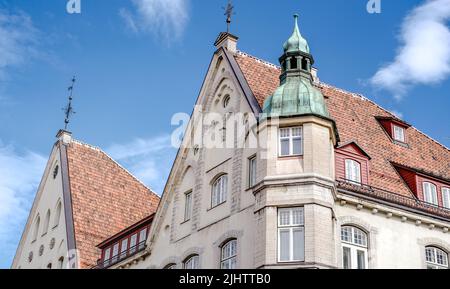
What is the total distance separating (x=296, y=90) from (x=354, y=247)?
251 inches

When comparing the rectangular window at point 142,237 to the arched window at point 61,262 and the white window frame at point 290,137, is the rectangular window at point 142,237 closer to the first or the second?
the arched window at point 61,262

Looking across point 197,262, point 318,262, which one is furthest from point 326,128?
point 197,262

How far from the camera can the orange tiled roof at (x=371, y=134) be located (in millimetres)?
33062

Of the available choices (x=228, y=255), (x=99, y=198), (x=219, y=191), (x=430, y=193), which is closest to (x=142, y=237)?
(x=219, y=191)

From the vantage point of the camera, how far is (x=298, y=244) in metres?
27.4

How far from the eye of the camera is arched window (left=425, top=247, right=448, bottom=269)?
30.8 meters

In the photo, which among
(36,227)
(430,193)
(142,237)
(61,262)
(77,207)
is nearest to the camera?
(430,193)

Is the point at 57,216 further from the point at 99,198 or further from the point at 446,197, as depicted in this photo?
the point at 446,197

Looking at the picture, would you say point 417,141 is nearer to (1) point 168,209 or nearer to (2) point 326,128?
(2) point 326,128

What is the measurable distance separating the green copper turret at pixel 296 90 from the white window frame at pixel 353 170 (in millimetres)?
2390

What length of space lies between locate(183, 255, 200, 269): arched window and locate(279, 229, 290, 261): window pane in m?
5.78

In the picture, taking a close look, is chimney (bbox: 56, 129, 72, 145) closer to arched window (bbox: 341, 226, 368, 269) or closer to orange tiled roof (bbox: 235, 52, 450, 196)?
orange tiled roof (bbox: 235, 52, 450, 196)

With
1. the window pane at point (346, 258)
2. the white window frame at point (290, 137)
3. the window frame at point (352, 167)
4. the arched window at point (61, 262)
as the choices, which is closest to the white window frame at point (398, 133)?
the window frame at point (352, 167)

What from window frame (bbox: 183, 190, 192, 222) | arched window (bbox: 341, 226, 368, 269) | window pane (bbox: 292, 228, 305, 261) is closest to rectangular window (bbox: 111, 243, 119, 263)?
window frame (bbox: 183, 190, 192, 222)
